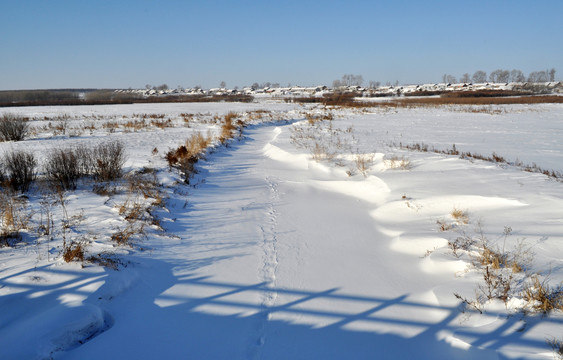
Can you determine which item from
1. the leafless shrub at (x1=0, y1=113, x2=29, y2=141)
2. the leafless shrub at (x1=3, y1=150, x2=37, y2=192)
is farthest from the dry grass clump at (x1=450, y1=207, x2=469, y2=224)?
the leafless shrub at (x1=0, y1=113, x2=29, y2=141)

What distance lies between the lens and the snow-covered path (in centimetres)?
308

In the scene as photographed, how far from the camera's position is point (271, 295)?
3.88 metres

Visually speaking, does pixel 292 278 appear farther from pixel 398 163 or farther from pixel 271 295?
pixel 398 163

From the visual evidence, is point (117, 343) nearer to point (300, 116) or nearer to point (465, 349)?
point (465, 349)

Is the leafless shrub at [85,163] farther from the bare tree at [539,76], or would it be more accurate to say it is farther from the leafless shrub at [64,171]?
the bare tree at [539,76]

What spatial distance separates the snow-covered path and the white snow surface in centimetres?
2

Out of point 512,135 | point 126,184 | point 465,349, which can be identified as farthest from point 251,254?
point 512,135

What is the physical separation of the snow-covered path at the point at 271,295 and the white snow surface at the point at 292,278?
0.7 inches

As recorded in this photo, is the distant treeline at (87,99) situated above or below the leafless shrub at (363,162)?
above

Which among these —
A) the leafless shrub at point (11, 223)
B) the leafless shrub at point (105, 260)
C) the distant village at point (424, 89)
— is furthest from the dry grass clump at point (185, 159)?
the distant village at point (424, 89)

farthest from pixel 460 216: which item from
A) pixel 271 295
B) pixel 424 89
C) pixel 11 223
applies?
pixel 424 89

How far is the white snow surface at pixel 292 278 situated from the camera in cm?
301

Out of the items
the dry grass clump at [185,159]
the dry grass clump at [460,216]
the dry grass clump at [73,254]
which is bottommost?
the dry grass clump at [460,216]

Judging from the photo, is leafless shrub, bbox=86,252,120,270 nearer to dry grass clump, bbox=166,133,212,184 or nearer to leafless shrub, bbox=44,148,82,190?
leafless shrub, bbox=44,148,82,190
